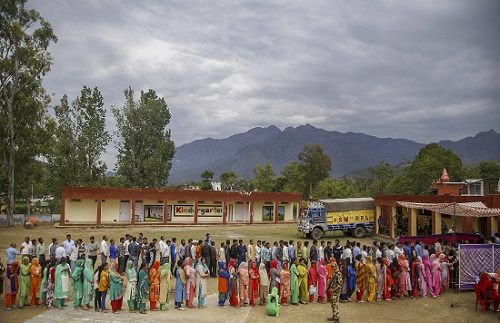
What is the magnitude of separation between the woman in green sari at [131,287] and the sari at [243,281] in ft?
9.72

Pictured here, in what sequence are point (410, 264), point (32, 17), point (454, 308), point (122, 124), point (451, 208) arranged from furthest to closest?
point (122, 124) → point (32, 17) → point (451, 208) → point (410, 264) → point (454, 308)

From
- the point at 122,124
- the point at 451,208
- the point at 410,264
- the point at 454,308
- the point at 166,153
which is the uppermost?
the point at 122,124

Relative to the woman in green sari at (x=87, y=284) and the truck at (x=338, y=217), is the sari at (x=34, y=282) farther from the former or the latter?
the truck at (x=338, y=217)

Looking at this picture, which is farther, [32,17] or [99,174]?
[99,174]

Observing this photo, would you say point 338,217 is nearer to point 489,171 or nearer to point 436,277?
point 436,277

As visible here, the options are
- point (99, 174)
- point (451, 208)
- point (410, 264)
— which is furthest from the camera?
point (99, 174)

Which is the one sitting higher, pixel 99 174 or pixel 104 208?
pixel 99 174

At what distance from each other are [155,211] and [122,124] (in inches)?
522

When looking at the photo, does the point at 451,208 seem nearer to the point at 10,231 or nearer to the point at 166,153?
the point at 10,231

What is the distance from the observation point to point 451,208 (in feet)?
58.0

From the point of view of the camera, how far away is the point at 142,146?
145ft

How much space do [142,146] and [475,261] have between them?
37077 mm

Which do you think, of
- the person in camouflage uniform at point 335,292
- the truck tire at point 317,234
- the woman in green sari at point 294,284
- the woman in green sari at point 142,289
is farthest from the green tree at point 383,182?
the woman in green sari at point 142,289

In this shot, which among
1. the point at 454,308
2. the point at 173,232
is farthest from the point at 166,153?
the point at 454,308
